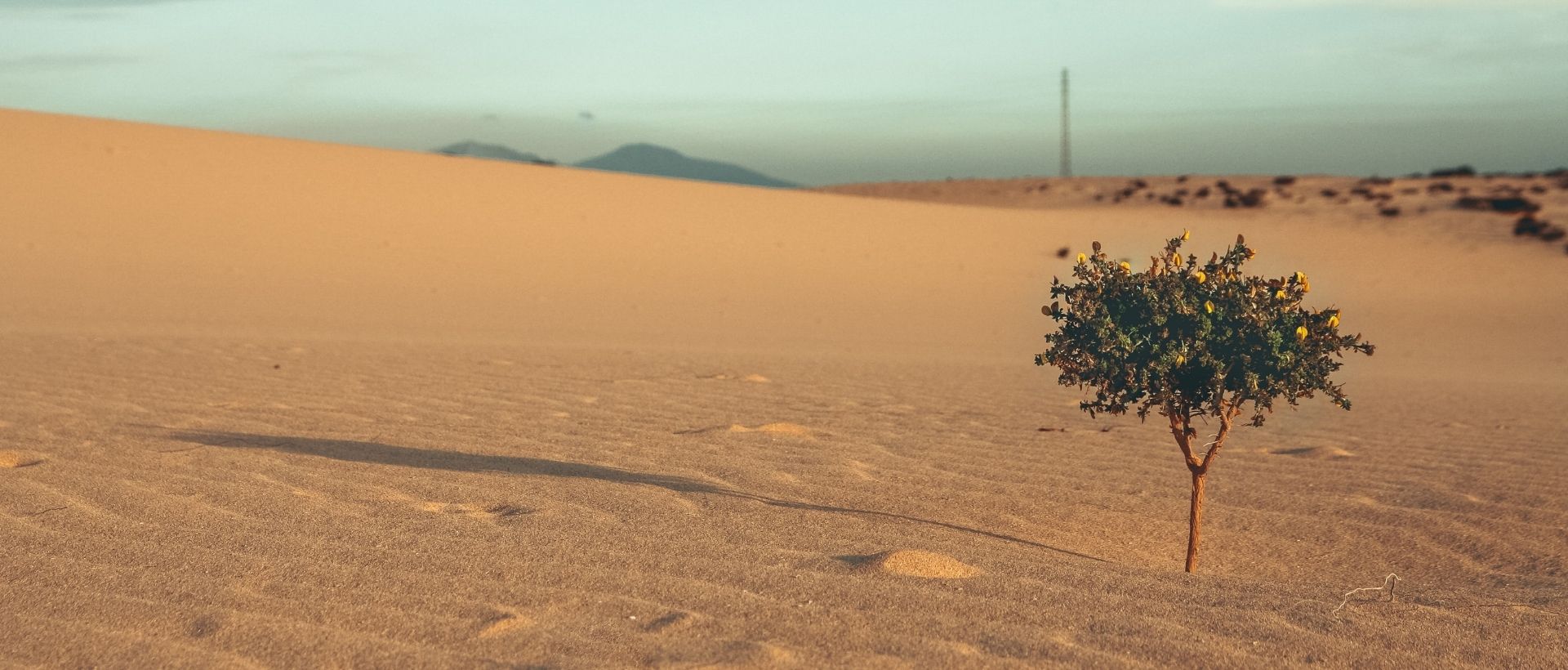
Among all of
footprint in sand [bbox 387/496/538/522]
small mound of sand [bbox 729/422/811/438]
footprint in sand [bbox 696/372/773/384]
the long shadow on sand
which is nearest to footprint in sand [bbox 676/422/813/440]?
small mound of sand [bbox 729/422/811/438]

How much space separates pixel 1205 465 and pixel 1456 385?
9533 millimetres

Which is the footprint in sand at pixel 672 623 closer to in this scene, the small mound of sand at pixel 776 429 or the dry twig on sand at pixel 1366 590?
the dry twig on sand at pixel 1366 590

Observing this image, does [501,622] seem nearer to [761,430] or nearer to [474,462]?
[474,462]

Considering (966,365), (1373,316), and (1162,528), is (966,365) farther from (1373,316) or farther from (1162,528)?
(1373,316)

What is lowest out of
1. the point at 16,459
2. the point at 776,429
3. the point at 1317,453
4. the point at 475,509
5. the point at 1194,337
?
the point at 1317,453

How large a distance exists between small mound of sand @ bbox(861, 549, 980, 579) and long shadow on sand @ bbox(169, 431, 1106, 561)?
2.99 feet

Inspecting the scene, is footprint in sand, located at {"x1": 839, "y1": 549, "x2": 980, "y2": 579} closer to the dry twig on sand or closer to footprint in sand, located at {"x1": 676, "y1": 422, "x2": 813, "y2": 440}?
the dry twig on sand

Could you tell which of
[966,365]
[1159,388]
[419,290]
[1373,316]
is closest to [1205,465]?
[1159,388]

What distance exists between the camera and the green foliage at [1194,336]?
5176 millimetres

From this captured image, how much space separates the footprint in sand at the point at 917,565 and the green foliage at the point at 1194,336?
94 centimetres

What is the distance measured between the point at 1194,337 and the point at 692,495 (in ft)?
7.79

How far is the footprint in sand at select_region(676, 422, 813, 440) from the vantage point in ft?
26.6

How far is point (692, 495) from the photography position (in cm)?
610

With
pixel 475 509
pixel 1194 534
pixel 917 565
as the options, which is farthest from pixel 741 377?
pixel 917 565
